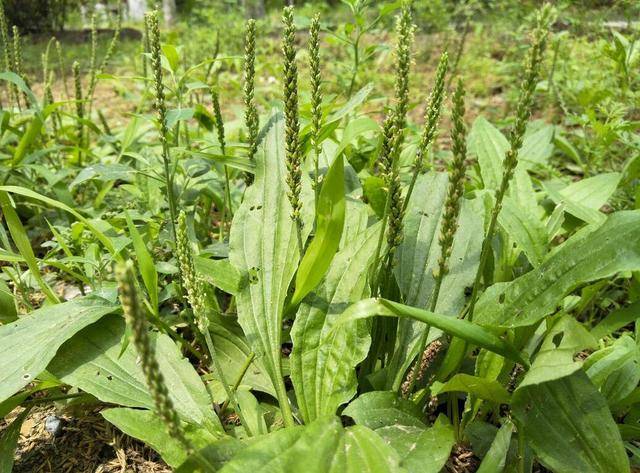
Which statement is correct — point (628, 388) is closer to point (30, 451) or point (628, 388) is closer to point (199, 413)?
point (199, 413)

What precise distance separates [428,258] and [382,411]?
0.61 m

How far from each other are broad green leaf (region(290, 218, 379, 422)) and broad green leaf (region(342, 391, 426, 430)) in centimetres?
9

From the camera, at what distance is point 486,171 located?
7.46ft

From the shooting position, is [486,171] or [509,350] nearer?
[509,350]

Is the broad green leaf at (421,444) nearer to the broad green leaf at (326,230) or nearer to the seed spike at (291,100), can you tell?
the broad green leaf at (326,230)

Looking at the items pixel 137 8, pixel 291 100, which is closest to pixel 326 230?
pixel 291 100

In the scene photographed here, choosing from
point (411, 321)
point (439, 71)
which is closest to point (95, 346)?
point (411, 321)

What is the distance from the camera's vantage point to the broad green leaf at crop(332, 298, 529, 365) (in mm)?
1206

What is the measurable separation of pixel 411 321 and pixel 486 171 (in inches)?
35.1

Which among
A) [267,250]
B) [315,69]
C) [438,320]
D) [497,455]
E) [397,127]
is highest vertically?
[315,69]

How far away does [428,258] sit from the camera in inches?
73.6

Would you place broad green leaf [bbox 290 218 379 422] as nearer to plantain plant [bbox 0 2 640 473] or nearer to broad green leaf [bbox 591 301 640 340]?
plantain plant [bbox 0 2 640 473]

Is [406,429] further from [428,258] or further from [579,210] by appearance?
[579,210]

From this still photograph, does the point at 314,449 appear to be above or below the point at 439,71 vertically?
below
